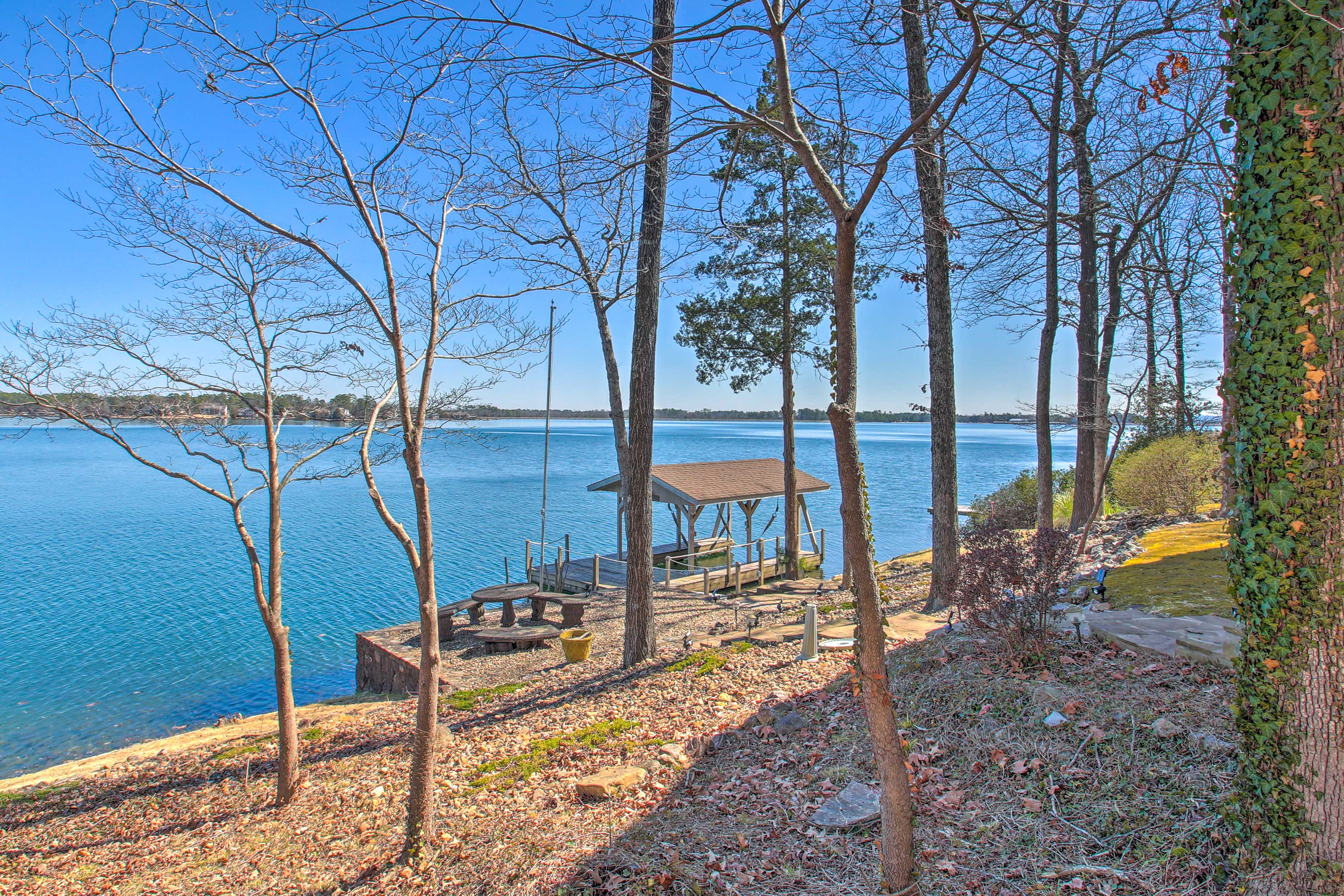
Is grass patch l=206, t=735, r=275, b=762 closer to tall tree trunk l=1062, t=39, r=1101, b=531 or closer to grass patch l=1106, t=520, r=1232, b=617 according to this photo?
grass patch l=1106, t=520, r=1232, b=617

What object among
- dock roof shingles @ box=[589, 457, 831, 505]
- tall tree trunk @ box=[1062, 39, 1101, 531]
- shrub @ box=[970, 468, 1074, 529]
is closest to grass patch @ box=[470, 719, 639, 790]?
tall tree trunk @ box=[1062, 39, 1101, 531]

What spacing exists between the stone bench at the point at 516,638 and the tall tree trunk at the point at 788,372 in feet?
23.2

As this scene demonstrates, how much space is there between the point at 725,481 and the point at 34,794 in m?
15.6

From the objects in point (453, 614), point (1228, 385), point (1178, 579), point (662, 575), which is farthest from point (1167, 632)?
point (662, 575)

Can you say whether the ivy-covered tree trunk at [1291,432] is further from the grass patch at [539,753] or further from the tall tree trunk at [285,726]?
the tall tree trunk at [285,726]

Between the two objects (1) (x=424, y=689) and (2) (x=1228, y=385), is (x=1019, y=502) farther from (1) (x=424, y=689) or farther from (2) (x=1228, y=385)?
(1) (x=424, y=689)

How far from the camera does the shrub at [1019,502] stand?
56.1 feet

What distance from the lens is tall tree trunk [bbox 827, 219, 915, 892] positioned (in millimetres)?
2789

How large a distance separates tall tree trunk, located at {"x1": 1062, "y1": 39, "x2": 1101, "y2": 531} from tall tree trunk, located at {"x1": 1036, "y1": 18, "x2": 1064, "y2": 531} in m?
0.33

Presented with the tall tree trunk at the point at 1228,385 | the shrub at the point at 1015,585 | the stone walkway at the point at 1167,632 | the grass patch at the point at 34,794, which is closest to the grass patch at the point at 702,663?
the shrub at the point at 1015,585

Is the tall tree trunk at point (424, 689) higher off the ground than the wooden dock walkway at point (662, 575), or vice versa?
the tall tree trunk at point (424, 689)

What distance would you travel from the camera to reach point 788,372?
16.8 meters

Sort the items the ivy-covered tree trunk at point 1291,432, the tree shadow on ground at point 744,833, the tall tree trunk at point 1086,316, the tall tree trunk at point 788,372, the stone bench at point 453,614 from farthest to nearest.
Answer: the tall tree trunk at point 788,372 → the stone bench at point 453,614 → the tall tree trunk at point 1086,316 → the tree shadow on ground at point 744,833 → the ivy-covered tree trunk at point 1291,432

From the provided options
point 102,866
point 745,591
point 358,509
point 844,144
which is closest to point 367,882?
point 102,866
